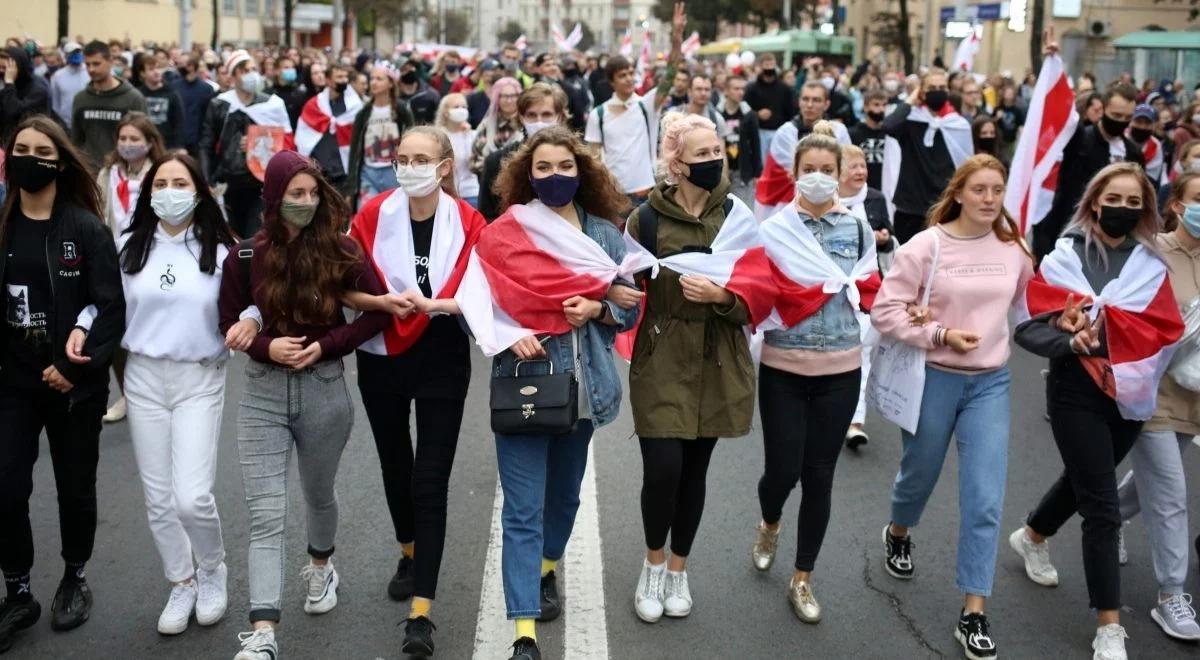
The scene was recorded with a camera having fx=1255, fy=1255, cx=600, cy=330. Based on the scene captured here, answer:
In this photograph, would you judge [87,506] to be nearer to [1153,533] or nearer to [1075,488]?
[1075,488]

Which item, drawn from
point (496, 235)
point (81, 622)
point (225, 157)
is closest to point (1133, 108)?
point (496, 235)

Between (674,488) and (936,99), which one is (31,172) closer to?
(674,488)

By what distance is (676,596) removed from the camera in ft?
16.6

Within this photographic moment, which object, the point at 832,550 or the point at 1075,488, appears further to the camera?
the point at 832,550

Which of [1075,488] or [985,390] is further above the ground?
[985,390]

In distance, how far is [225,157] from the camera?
10.4 meters

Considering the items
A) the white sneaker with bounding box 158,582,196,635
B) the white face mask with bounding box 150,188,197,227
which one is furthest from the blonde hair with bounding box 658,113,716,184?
the white sneaker with bounding box 158,582,196,635

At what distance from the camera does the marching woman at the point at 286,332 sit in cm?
454

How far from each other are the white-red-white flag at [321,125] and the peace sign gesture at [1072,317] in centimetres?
766

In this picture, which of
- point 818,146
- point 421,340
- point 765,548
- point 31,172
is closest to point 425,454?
point 421,340

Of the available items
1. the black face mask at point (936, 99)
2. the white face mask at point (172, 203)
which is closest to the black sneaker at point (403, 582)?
the white face mask at point (172, 203)

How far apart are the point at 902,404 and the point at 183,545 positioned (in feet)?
9.49

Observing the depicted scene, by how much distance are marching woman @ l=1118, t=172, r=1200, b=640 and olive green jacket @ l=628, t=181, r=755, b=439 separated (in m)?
1.66

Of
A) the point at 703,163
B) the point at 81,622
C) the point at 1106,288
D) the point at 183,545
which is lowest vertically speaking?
the point at 81,622
